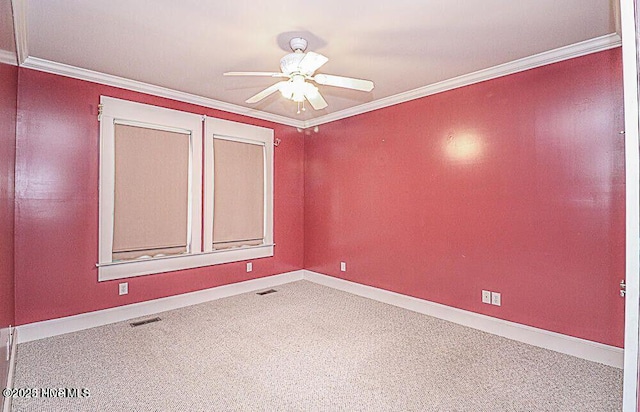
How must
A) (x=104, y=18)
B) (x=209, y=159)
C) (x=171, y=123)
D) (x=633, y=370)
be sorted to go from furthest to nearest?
(x=209, y=159)
(x=171, y=123)
(x=104, y=18)
(x=633, y=370)

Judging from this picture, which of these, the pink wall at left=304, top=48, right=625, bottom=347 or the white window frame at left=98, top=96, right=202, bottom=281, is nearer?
the pink wall at left=304, top=48, right=625, bottom=347

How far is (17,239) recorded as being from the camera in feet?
9.37

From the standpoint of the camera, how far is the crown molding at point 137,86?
2996 millimetres

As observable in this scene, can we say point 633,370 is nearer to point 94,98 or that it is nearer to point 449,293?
point 449,293

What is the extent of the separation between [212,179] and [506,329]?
3523 mm

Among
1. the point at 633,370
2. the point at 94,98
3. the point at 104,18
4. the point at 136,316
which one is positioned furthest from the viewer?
the point at 136,316

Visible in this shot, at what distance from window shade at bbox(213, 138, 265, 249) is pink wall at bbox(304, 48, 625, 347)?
4.08ft

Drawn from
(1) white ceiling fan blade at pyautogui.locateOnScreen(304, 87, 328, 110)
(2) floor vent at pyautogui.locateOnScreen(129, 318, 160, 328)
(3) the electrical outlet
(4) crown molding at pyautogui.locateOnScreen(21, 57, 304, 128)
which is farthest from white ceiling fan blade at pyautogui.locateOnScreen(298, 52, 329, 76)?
(2) floor vent at pyautogui.locateOnScreen(129, 318, 160, 328)

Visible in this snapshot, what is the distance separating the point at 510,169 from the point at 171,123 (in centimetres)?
352

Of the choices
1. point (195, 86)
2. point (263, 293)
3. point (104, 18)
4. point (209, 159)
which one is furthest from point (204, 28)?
point (263, 293)

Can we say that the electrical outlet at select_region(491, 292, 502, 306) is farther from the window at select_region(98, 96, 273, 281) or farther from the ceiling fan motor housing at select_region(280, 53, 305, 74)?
the window at select_region(98, 96, 273, 281)

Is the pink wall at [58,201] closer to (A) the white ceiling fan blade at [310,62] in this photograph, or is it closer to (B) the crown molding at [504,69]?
(A) the white ceiling fan blade at [310,62]

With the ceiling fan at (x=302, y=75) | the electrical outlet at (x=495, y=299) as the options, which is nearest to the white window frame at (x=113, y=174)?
the ceiling fan at (x=302, y=75)

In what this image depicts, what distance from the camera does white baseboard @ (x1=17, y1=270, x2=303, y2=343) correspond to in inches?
117
